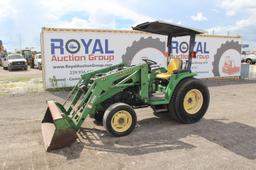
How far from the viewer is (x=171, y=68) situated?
21.5ft

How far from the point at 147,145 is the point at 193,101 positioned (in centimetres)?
193

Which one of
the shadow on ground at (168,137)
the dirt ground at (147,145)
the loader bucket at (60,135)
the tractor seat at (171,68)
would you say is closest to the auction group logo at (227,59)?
the dirt ground at (147,145)

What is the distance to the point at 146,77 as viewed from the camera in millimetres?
5785

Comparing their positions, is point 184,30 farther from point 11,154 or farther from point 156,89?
point 11,154

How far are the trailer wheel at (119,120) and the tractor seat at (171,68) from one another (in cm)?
136

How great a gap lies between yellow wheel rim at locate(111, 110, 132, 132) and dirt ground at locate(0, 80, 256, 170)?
198 millimetres

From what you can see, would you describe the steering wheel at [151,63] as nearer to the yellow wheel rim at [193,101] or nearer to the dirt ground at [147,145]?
the yellow wheel rim at [193,101]

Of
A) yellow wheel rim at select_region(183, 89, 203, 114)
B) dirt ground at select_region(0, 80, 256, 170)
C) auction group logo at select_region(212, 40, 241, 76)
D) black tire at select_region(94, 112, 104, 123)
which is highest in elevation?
auction group logo at select_region(212, 40, 241, 76)

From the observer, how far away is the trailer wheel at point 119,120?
516 cm

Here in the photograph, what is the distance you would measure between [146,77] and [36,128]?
2609 mm

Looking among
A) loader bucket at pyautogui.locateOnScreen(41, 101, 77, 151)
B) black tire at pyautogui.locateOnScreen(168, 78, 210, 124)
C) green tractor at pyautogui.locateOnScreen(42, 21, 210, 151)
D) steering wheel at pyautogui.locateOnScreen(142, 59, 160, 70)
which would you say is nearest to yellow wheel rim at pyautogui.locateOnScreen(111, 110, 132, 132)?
green tractor at pyautogui.locateOnScreen(42, 21, 210, 151)

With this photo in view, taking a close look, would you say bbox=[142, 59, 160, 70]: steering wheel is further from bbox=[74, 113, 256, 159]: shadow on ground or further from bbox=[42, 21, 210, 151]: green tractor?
bbox=[74, 113, 256, 159]: shadow on ground

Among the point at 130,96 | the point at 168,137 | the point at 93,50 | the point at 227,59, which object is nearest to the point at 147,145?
the point at 168,137

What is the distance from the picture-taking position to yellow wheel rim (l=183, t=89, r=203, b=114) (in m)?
6.19
